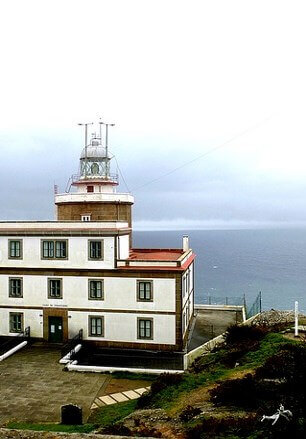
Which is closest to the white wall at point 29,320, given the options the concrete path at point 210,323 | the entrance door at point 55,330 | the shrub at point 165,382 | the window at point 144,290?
the entrance door at point 55,330

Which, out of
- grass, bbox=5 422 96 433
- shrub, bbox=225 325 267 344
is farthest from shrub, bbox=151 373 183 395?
shrub, bbox=225 325 267 344

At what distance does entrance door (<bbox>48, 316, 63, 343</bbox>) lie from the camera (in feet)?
82.5

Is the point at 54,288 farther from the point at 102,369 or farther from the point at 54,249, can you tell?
the point at 102,369

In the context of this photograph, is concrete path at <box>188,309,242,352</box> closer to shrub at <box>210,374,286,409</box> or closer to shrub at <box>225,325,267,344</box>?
shrub at <box>225,325,267,344</box>

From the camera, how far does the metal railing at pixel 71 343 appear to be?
2331 cm

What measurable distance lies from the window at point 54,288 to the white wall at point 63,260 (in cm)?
99

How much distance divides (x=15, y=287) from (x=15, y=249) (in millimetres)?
2465

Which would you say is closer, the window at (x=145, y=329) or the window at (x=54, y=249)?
the window at (x=145, y=329)

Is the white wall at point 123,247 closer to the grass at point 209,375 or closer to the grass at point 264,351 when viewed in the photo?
the grass at point 209,375

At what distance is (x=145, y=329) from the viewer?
23891 mm

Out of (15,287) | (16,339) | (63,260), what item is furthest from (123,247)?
(16,339)

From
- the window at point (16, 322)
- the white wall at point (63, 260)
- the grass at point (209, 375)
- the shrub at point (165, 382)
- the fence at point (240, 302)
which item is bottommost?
the fence at point (240, 302)

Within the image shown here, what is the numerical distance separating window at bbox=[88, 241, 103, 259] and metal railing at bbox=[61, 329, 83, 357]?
15.3 feet

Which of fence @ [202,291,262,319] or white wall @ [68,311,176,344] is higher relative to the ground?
white wall @ [68,311,176,344]
